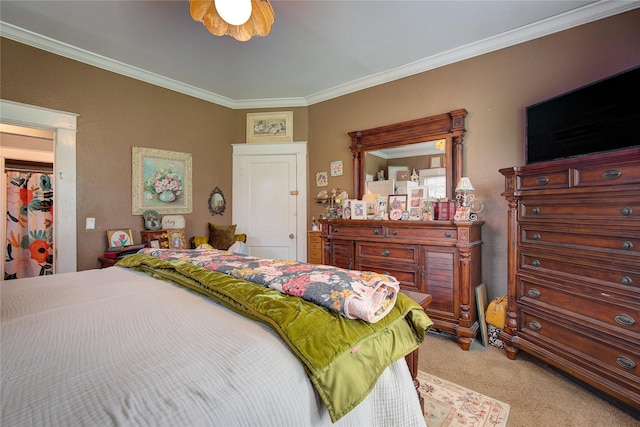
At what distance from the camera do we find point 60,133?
267 cm

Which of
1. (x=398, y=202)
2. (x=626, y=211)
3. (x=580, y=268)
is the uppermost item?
(x=398, y=202)

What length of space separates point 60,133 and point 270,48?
223 centimetres

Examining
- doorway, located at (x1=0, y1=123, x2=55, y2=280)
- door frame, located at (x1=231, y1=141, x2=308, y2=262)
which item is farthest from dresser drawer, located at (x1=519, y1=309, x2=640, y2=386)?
doorway, located at (x1=0, y1=123, x2=55, y2=280)

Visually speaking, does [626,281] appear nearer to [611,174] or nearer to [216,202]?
[611,174]

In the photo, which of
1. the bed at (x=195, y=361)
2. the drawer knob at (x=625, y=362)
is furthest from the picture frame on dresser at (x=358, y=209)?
the drawer knob at (x=625, y=362)

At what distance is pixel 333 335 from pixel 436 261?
6.29 ft

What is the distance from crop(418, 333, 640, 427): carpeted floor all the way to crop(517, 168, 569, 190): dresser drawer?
1.31 metres

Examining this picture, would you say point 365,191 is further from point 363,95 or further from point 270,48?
point 270,48

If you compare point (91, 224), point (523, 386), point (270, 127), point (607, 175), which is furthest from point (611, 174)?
point (91, 224)

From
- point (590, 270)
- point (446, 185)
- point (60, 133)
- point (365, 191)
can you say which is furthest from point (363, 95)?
point (60, 133)

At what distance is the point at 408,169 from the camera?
9.98 ft

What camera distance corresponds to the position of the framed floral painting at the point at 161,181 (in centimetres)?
317

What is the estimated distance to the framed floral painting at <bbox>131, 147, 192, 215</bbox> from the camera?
3.17 meters

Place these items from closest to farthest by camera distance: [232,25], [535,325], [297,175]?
[232,25] → [535,325] → [297,175]
